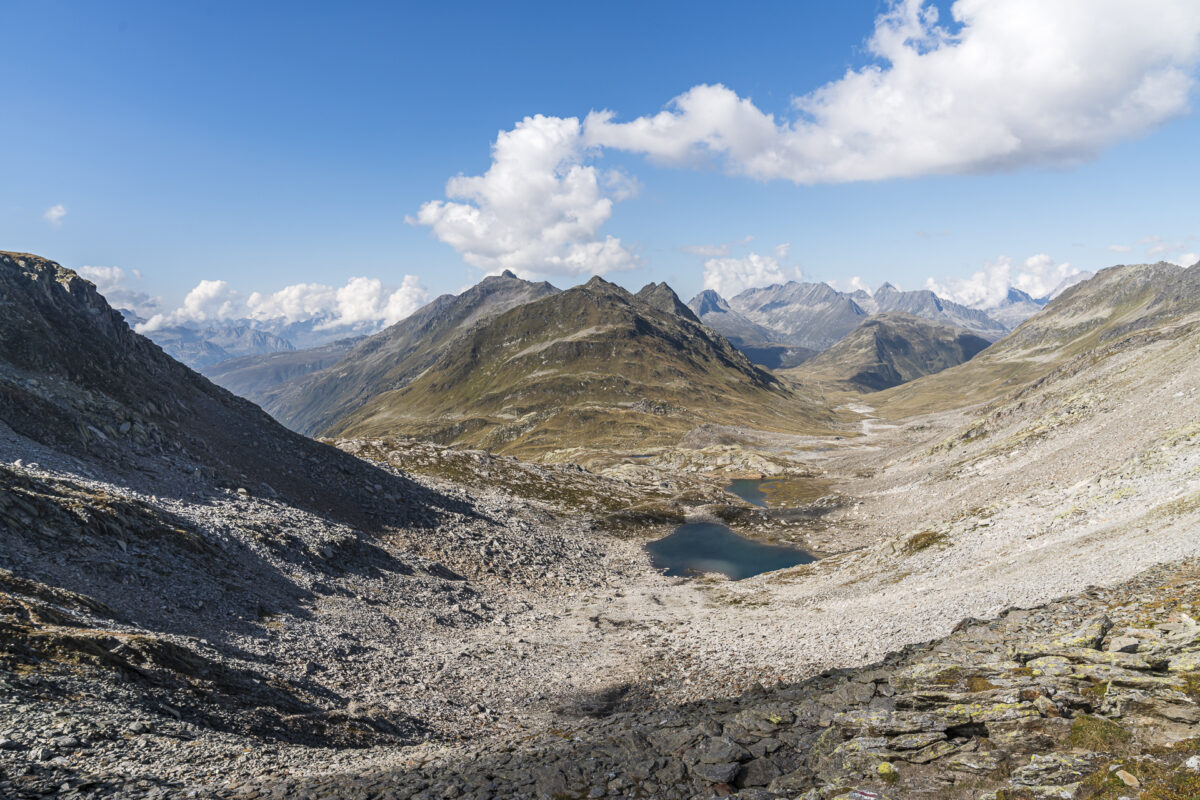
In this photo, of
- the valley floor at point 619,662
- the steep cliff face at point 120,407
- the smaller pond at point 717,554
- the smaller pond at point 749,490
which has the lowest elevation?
the smaller pond at point 717,554

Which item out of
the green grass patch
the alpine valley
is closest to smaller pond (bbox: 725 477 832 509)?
the alpine valley

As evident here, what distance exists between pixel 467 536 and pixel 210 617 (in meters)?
39.4

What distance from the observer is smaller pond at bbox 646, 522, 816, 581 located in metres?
83.9

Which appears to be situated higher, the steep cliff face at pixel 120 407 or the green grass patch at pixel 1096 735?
the steep cliff face at pixel 120 407

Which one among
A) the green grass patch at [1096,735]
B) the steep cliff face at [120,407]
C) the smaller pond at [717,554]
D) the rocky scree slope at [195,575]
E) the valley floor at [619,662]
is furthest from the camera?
the smaller pond at [717,554]

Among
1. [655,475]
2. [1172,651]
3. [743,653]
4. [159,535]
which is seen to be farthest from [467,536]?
[655,475]

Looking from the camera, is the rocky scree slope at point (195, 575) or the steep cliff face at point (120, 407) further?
the steep cliff face at point (120, 407)

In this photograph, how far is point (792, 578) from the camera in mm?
66312

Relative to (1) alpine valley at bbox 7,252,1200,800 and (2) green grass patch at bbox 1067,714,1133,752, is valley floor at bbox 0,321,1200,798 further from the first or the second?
(1) alpine valley at bbox 7,252,1200,800

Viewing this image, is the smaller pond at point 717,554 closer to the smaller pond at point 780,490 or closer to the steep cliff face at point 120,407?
the smaller pond at point 780,490

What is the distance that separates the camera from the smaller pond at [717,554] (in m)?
83.9

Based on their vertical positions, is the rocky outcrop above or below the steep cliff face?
below

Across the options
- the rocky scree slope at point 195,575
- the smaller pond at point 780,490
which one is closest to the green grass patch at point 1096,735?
the rocky scree slope at point 195,575

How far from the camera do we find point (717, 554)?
91.8 m
